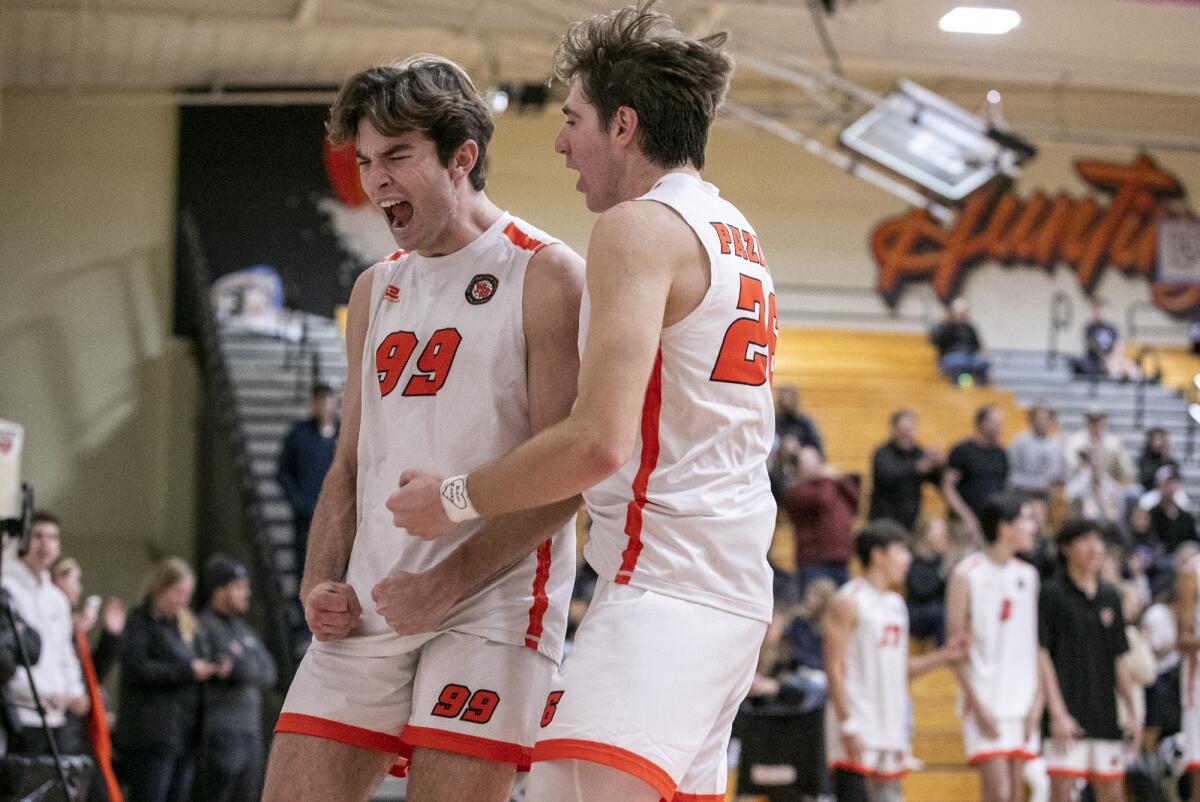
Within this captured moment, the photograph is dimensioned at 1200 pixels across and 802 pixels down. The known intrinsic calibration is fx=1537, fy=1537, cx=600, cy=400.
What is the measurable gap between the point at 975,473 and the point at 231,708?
7.42 m

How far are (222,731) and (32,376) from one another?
382 inches

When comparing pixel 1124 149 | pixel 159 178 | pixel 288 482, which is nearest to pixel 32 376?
pixel 159 178

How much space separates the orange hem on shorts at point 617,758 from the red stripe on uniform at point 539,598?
0.53 meters

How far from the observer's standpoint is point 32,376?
17234mm

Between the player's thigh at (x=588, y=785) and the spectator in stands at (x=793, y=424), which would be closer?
the player's thigh at (x=588, y=785)

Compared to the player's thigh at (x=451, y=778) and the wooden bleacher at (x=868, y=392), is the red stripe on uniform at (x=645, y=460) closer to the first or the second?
the player's thigh at (x=451, y=778)

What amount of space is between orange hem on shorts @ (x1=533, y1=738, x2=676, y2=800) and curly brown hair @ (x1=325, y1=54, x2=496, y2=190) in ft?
4.21

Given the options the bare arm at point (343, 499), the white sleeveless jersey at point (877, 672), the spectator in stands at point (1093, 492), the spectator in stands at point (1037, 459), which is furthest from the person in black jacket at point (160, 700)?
the spectator in stands at point (1037, 459)

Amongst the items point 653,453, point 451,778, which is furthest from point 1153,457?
point 653,453

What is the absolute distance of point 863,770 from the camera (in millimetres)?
8883

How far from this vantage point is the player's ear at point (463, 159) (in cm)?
322

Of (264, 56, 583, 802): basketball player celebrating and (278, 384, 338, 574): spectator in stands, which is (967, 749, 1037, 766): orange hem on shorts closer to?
(278, 384, 338, 574): spectator in stands

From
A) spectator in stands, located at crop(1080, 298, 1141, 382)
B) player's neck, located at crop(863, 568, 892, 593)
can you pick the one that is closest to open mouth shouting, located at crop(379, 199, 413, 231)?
player's neck, located at crop(863, 568, 892, 593)

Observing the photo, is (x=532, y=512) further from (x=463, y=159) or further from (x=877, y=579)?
(x=877, y=579)
